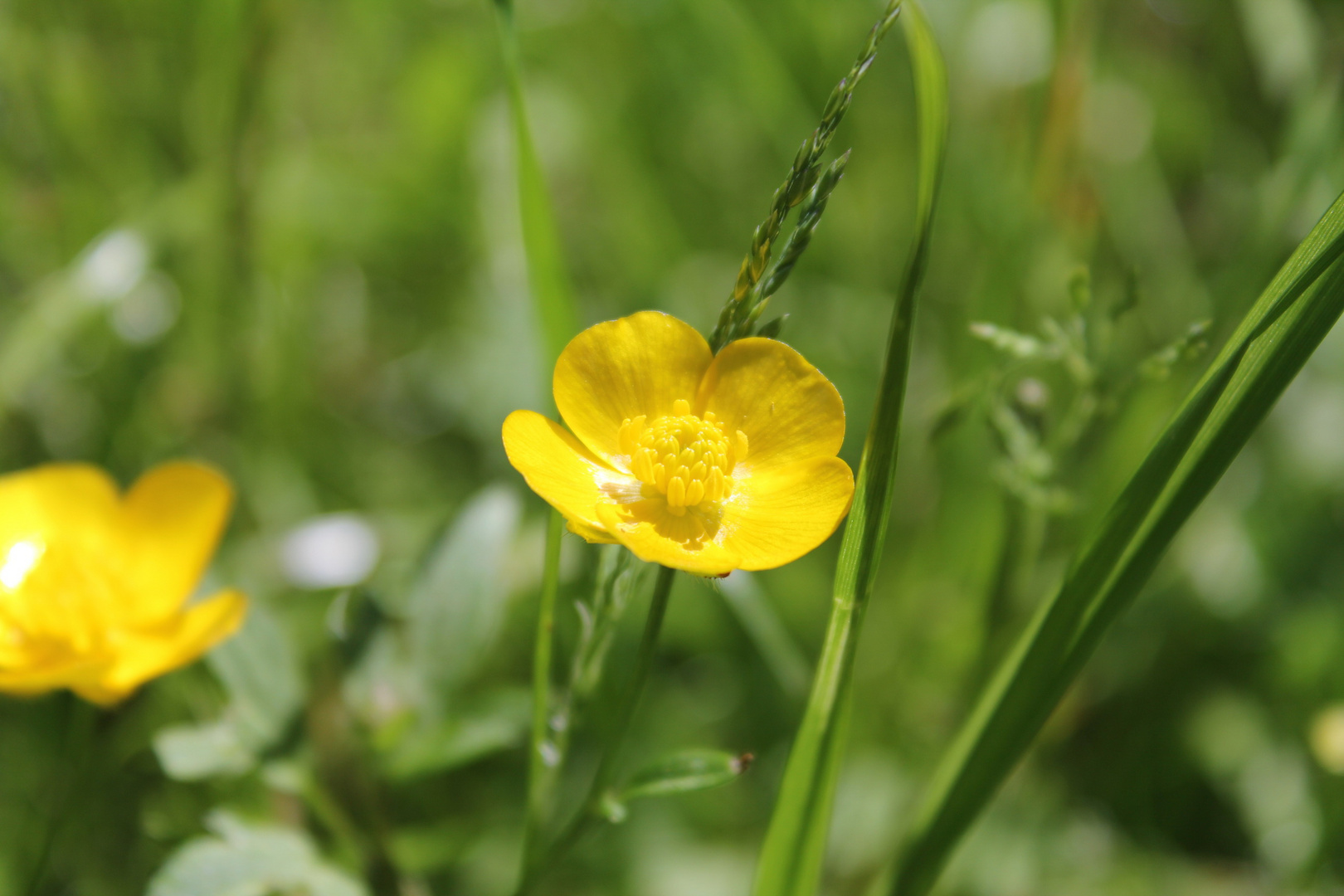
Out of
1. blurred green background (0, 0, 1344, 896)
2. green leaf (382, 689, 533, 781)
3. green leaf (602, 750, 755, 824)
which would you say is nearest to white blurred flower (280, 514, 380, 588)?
blurred green background (0, 0, 1344, 896)

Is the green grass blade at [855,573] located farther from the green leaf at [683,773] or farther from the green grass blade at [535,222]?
the green grass blade at [535,222]

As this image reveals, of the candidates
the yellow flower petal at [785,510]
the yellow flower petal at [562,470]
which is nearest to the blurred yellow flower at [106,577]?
the yellow flower petal at [562,470]

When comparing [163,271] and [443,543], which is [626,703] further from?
[163,271]

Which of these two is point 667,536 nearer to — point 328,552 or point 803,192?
point 803,192

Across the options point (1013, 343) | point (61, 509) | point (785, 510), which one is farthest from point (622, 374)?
point (61, 509)

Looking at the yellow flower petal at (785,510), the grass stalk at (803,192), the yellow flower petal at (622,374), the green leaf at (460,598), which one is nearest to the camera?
the grass stalk at (803,192)

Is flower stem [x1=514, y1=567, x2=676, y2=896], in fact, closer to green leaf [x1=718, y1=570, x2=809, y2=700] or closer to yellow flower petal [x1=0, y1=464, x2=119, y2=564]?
green leaf [x1=718, y1=570, x2=809, y2=700]

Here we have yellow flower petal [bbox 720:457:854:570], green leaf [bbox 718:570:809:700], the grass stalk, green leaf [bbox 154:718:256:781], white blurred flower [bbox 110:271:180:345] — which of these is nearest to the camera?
the grass stalk
